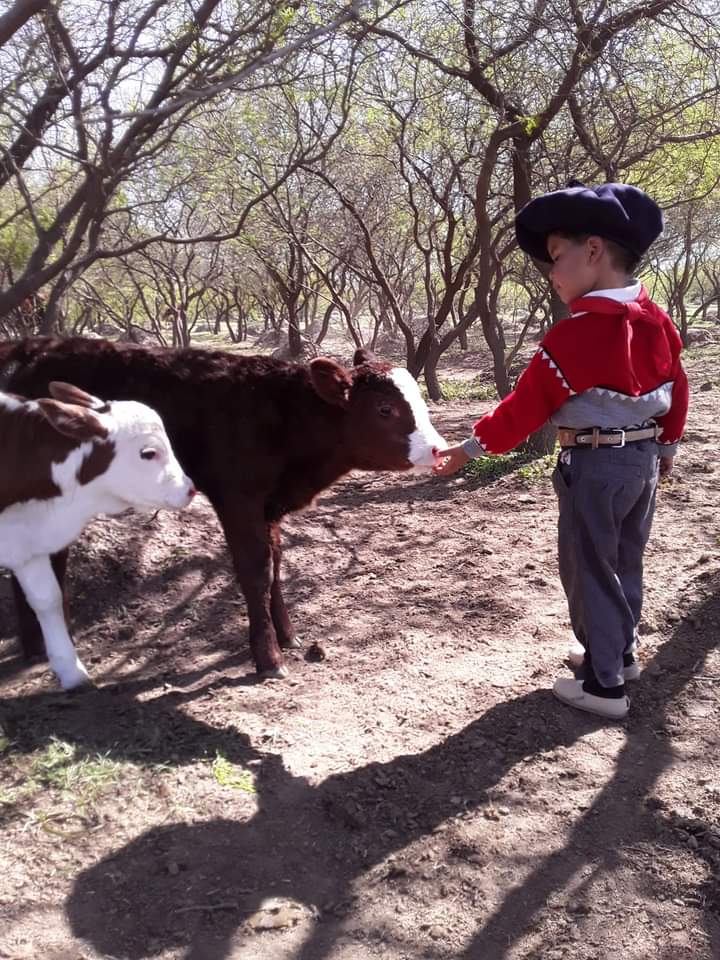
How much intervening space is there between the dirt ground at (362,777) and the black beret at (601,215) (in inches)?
82.0

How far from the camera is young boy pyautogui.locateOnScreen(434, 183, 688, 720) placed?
118 inches

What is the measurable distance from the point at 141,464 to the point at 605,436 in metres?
2.04

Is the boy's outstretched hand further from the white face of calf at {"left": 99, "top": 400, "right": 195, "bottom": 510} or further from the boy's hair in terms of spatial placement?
the white face of calf at {"left": 99, "top": 400, "right": 195, "bottom": 510}

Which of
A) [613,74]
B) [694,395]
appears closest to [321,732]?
[613,74]

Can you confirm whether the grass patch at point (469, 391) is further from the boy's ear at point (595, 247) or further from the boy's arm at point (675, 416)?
the boy's ear at point (595, 247)

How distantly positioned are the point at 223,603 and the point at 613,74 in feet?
16.6

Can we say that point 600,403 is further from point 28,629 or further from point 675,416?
point 28,629

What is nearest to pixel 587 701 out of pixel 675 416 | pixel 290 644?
pixel 675 416

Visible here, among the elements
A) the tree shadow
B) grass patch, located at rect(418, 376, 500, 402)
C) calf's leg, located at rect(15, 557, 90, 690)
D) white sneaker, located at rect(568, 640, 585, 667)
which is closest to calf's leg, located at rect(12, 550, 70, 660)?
calf's leg, located at rect(15, 557, 90, 690)

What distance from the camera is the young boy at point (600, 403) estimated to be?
3.00 m

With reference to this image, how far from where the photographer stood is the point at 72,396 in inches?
138

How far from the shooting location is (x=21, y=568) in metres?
3.64

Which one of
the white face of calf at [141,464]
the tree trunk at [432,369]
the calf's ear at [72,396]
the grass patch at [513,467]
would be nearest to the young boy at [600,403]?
the white face of calf at [141,464]

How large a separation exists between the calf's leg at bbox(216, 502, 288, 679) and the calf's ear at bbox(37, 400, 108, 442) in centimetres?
86
